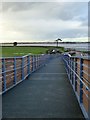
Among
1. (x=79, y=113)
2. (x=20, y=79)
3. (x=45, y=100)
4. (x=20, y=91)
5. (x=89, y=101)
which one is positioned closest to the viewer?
(x=89, y=101)

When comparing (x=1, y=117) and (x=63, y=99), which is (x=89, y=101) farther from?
(x=63, y=99)

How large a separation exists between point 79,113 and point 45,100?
2.03 metres

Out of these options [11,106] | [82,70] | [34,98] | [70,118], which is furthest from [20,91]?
[70,118]

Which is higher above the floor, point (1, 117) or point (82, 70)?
point (82, 70)

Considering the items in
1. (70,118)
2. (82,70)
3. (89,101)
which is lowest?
(70,118)

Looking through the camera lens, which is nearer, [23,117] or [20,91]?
[23,117]

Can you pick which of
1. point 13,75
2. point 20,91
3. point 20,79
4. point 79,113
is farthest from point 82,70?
point 20,79

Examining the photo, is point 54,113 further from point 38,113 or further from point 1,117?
point 1,117

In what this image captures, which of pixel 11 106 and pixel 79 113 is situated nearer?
pixel 79 113

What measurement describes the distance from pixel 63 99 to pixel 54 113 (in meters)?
2.06

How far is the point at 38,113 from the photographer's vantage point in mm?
7273

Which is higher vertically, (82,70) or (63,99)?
(82,70)

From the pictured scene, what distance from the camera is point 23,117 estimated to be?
6.86m

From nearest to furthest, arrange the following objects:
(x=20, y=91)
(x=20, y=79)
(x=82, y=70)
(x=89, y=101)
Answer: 1. (x=89, y=101)
2. (x=82, y=70)
3. (x=20, y=91)
4. (x=20, y=79)
